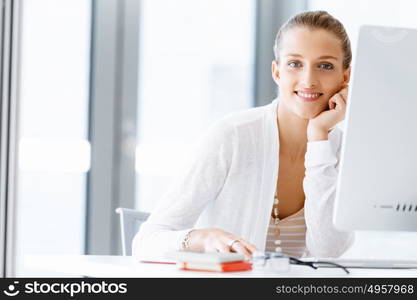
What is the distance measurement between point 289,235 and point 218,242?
60cm

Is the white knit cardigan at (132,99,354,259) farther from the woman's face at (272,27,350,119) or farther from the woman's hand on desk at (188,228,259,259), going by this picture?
the woman's hand on desk at (188,228,259,259)

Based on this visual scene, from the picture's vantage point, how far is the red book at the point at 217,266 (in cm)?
137

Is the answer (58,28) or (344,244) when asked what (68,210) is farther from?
(344,244)

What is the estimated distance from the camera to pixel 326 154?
6.02ft

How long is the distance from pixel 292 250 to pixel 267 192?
0.72ft

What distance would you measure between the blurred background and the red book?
2005mm

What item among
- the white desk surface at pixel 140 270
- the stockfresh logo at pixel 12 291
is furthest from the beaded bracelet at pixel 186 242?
the stockfresh logo at pixel 12 291

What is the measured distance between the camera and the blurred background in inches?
139

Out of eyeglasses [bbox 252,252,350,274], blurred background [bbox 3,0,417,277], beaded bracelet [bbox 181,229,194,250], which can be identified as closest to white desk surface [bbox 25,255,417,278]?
eyeglasses [bbox 252,252,350,274]

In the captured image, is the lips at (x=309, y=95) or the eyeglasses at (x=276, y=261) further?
the lips at (x=309, y=95)

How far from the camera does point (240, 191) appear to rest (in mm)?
2053

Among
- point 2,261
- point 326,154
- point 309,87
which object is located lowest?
point 2,261

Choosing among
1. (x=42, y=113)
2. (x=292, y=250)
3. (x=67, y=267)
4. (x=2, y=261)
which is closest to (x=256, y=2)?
(x=42, y=113)

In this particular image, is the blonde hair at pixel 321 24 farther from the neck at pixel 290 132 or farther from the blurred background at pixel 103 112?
the blurred background at pixel 103 112
